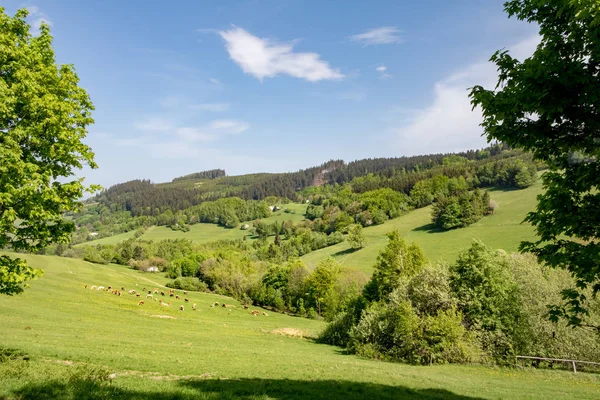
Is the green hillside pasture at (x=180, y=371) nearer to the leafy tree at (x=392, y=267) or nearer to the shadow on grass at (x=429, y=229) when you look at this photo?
the leafy tree at (x=392, y=267)

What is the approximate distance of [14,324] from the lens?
29891 millimetres

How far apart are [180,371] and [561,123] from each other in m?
21.0

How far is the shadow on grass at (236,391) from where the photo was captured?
11.2 m

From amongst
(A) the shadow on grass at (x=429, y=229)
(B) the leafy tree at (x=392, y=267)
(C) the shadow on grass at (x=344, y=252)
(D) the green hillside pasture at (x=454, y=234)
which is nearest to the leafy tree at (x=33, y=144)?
(B) the leafy tree at (x=392, y=267)

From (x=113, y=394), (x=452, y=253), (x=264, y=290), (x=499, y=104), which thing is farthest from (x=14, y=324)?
(x=452, y=253)

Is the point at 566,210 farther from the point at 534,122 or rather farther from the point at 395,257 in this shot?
the point at 395,257

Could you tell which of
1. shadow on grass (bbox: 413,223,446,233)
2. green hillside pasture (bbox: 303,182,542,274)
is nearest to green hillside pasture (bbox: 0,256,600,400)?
green hillside pasture (bbox: 303,182,542,274)

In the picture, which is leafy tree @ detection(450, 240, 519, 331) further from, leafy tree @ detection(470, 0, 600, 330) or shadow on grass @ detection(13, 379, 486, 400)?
leafy tree @ detection(470, 0, 600, 330)

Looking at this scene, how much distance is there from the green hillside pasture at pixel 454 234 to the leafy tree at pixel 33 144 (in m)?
76.1

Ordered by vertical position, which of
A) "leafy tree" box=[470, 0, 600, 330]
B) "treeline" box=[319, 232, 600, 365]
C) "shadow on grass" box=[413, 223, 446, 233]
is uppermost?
"leafy tree" box=[470, 0, 600, 330]

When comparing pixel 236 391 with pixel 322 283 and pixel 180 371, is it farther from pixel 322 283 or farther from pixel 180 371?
pixel 322 283

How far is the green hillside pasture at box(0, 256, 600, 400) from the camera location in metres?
13.0

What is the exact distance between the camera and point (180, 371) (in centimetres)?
1919

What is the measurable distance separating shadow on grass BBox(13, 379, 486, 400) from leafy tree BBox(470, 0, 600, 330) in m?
10.3
